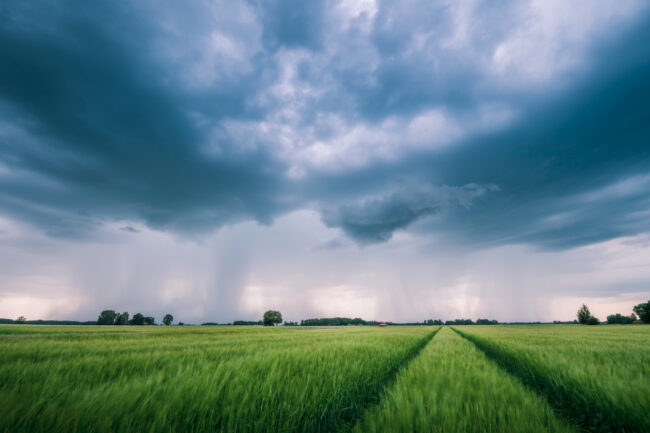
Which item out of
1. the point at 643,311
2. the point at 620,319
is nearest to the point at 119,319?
the point at 643,311

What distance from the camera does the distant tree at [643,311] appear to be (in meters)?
79.4

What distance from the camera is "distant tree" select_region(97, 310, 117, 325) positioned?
103625 millimetres

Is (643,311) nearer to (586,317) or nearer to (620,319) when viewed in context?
(586,317)

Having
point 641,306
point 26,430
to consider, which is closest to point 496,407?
point 26,430

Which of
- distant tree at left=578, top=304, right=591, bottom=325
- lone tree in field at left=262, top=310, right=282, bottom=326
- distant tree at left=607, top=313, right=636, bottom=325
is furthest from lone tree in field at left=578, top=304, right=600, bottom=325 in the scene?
lone tree in field at left=262, top=310, right=282, bottom=326

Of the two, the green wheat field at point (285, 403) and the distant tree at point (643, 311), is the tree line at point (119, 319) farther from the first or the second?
the distant tree at point (643, 311)

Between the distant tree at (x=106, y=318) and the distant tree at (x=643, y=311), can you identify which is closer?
the distant tree at (x=643, y=311)

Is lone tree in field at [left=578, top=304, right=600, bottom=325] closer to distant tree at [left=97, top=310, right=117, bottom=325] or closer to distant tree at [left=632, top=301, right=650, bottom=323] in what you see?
distant tree at [left=632, top=301, right=650, bottom=323]

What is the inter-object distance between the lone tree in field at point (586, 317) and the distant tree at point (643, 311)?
1132cm

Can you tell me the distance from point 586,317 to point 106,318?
189 m

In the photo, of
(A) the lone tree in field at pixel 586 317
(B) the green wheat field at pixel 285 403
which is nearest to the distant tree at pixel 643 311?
(A) the lone tree in field at pixel 586 317

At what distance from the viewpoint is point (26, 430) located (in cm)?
138

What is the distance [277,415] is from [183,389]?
3.03 feet

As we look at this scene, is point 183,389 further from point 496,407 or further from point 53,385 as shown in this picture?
point 496,407
